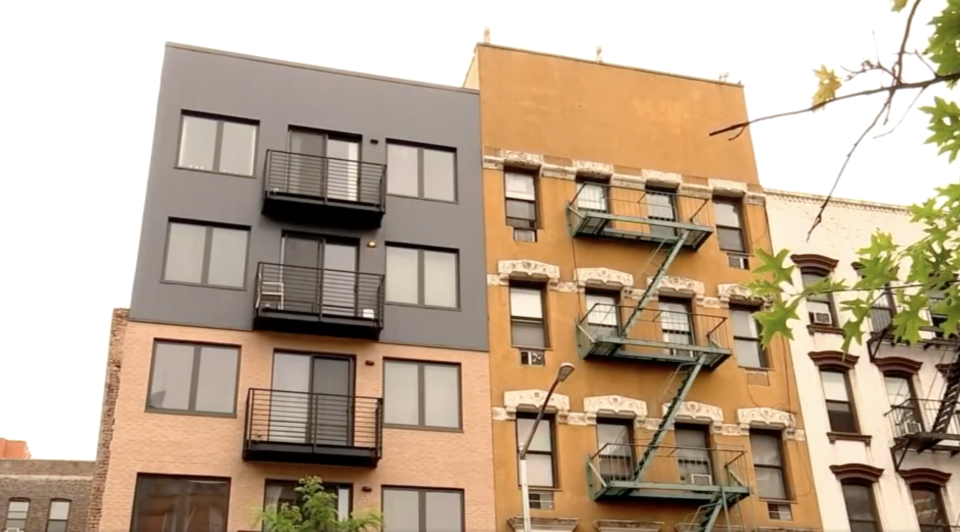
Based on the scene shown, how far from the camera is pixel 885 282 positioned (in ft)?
22.0

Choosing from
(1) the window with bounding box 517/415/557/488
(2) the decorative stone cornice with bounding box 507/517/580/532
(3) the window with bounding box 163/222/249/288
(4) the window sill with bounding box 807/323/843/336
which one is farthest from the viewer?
(4) the window sill with bounding box 807/323/843/336

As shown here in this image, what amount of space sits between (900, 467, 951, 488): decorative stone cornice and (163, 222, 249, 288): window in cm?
1805

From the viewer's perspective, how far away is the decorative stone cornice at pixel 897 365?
28562 mm

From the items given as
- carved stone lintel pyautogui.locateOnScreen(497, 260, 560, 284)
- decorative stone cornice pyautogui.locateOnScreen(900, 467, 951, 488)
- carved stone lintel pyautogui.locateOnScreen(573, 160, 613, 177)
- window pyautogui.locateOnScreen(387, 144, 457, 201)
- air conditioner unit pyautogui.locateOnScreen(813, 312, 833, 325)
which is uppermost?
carved stone lintel pyautogui.locateOnScreen(573, 160, 613, 177)

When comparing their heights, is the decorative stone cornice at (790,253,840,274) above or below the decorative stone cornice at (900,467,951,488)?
above

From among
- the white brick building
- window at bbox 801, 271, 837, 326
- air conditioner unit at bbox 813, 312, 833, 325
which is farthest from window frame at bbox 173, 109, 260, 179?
air conditioner unit at bbox 813, 312, 833, 325

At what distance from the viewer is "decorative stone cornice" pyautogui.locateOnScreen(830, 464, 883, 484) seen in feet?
87.9

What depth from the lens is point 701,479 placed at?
25609mm

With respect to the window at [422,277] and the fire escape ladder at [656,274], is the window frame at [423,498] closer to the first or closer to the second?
the window at [422,277]

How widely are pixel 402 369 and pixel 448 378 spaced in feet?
3.85

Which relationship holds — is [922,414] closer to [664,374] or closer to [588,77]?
[664,374]

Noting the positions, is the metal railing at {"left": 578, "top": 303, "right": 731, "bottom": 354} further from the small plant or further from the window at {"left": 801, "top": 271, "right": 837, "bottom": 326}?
the small plant

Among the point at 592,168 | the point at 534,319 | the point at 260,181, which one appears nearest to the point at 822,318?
the point at 592,168

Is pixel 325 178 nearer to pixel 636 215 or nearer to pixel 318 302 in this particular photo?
pixel 318 302
